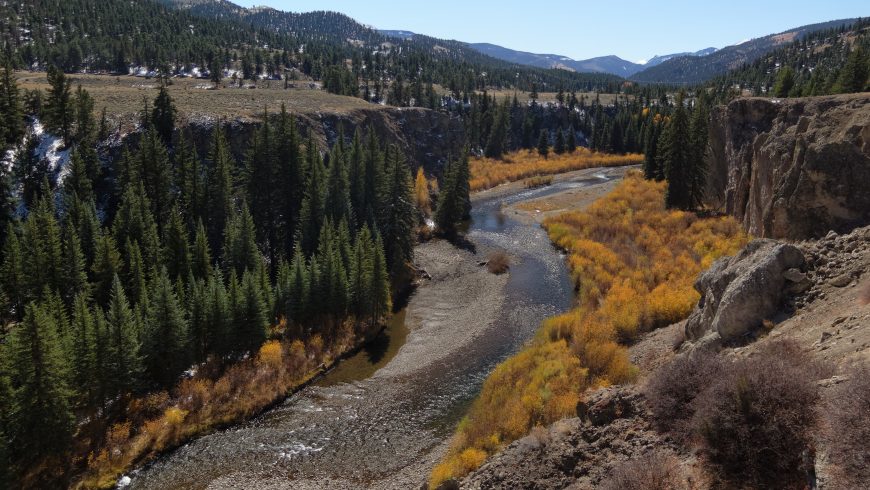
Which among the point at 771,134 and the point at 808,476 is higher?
the point at 771,134

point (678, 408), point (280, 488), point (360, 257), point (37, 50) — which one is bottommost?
point (280, 488)

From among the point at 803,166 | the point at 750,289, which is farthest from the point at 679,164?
the point at 750,289

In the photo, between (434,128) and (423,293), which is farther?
(434,128)

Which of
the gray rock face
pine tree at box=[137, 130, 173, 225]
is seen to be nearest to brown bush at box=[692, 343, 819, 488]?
the gray rock face

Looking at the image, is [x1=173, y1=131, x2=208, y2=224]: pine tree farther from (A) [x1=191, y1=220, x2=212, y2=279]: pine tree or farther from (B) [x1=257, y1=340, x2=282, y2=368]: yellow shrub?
(B) [x1=257, y1=340, x2=282, y2=368]: yellow shrub

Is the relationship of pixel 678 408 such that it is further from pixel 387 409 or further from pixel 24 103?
pixel 24 103

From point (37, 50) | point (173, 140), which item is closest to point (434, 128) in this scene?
point (173, 140)

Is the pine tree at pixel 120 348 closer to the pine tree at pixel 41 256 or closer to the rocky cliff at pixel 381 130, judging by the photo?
the pine tree at pixel 41 256
